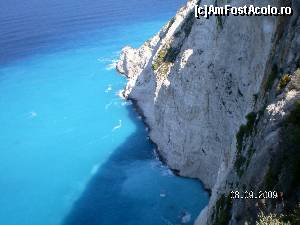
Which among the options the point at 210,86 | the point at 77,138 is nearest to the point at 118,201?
the point at 210,86

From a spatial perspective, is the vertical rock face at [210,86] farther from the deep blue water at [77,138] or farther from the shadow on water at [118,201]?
the shadow on water at [118,201]

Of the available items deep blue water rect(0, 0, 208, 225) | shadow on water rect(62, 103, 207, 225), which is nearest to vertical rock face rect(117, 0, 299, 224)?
deep blue water rect(0, 0, 208, 225)

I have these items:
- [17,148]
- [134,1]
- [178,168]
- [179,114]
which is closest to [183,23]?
[179,114]

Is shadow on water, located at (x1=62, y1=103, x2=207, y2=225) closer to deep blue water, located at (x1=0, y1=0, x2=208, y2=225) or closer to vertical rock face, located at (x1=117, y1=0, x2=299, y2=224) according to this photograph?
deep blue water, located at (x1=0, y1=0, x2=208, y2=225)

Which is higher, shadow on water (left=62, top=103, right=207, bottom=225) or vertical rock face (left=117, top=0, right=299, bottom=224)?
vertical rock face (left=117, top=0, right=299, bottom=224)

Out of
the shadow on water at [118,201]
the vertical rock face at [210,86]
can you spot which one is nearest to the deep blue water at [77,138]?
the shadow on water at [118,201]

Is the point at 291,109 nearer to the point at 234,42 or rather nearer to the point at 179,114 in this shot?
the point at 234,42
